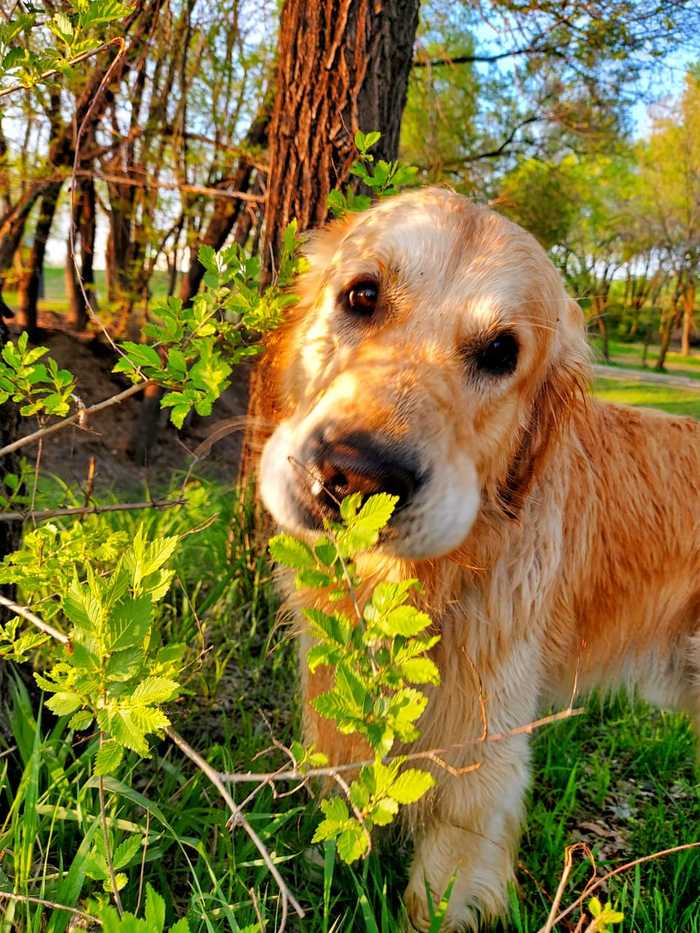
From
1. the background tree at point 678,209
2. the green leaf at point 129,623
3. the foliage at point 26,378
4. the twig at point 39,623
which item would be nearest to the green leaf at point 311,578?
the green leaf at point 129,623

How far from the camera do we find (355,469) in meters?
1.33

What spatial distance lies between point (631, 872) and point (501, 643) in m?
1.03

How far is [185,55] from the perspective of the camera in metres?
5.47

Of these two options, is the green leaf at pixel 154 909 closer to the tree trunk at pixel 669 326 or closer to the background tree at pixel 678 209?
the background tree at pixel 678 209

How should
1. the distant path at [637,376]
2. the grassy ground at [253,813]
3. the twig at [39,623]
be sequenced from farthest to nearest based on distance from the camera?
the distant path at [637,376] → the grassy ground at [253,813] → the twig at [39,623]

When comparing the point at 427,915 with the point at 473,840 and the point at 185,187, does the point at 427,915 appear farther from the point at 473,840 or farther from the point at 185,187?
the point at 185,187

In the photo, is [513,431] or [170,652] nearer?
[170,652]

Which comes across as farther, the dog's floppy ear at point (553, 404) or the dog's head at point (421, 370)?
the dog's floppy ear at point (553, 404)

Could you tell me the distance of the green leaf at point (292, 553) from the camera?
995mm

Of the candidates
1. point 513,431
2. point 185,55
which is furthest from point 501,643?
point 185,55

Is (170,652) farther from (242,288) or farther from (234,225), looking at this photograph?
(234,225)

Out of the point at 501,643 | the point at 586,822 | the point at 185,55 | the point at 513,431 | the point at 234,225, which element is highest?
the point at 185,55

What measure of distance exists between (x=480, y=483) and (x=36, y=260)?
776 centimetres

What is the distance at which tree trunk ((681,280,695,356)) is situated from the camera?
14.3 meters
